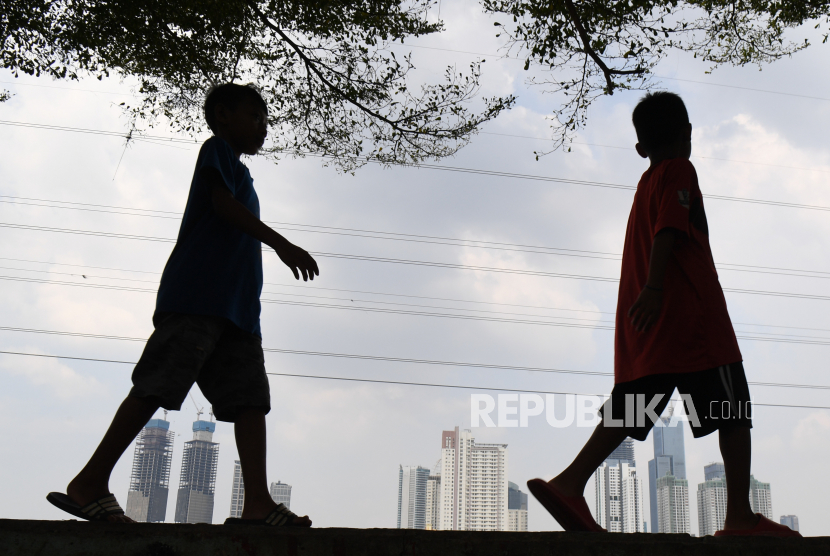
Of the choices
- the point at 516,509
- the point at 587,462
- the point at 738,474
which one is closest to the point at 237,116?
the point at 587,462

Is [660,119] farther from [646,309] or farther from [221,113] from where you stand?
[221,113]

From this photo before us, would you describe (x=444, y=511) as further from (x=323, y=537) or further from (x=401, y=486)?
(x=323, y=537)

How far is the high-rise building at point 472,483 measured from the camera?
2571 inches

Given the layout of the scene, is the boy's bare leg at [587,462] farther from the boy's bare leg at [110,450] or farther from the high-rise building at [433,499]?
the high-rise building at [433,499]

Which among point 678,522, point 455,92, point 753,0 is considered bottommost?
point 678,522

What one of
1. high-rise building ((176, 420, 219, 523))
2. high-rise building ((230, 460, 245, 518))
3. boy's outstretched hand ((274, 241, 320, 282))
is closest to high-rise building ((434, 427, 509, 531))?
high-rise building ((230, 460, 245, 518))

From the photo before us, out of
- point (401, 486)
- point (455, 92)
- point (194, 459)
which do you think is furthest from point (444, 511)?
point (455, 92)

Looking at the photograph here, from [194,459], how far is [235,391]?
8702cm

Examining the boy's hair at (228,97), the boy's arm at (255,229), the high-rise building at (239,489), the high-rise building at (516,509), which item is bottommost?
the high-rise building at (516,509)

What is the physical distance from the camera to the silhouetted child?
1.61 metres

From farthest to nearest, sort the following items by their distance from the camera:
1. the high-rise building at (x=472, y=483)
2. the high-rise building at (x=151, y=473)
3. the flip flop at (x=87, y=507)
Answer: the high-rise building at (x=151, y=473), the high-rise building at (x=472, y=483), the flip flop at (x=87, y=507)

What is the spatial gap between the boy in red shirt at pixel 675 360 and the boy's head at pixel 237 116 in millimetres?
1431

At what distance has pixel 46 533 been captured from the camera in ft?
4.20

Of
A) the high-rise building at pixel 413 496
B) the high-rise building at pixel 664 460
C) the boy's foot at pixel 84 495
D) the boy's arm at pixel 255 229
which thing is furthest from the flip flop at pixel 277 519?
the high-rise building at pixel 664 460
